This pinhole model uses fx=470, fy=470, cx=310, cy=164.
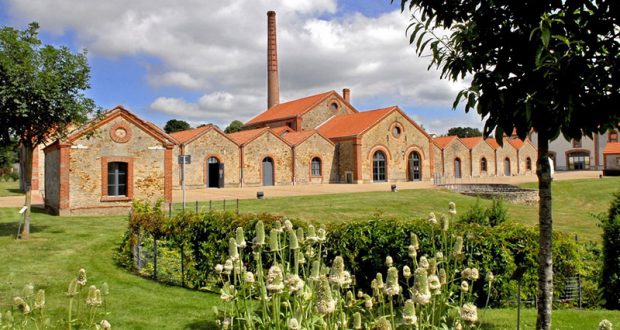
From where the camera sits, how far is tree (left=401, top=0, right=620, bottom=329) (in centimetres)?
376

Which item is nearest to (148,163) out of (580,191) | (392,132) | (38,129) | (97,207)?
(97,207)

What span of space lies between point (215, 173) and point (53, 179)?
15.6 metres

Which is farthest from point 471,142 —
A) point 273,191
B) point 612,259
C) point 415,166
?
point 612,259

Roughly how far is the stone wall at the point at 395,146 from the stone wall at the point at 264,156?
22.7 ft

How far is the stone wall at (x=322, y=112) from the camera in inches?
2021

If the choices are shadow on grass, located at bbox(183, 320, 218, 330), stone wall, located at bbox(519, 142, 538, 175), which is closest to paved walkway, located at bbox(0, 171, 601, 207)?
shadow on grass, located at bbox(183, 320, 218, 330)

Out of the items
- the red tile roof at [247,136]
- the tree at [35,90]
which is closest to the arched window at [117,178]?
the tree at [35,90]

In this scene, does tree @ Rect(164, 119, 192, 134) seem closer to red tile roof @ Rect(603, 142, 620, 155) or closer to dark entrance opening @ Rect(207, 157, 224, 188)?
dark entrance opening @ Rect(207, 157, 224, 188)

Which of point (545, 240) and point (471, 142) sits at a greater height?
point (471, 142)

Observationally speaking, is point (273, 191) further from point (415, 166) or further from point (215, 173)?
point (415, 166)

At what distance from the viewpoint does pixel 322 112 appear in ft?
172

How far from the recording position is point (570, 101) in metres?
3.64

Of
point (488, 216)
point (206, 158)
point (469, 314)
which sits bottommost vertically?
point (488, 216)

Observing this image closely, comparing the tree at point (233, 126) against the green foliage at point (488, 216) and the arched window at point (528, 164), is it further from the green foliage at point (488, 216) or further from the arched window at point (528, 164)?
the green foliage at point (488, 216)
